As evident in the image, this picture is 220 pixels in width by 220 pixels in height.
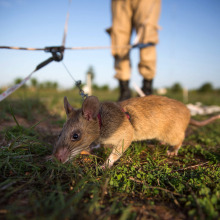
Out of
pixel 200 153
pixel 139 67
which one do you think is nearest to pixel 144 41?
pixel 139 67

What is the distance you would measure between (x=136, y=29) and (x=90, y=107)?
3884 millimetres

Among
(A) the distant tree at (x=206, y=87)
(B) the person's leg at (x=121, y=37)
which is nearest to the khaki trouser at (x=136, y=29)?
(B) the person's leg at (x=121, y=37)

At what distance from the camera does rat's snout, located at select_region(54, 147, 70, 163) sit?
1973mm

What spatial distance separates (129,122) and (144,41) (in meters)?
3.06

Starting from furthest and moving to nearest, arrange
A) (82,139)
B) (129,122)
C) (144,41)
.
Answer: (144,41), (129,122), (82,139)

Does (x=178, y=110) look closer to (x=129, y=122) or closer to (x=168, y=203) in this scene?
(x=129, y=122)

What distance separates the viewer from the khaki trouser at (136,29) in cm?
474

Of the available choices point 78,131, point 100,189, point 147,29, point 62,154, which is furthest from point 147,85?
point 100,189

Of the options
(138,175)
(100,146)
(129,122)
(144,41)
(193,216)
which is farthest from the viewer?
(144,41)

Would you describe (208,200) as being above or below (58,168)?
below

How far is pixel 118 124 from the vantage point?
A: 2.62m

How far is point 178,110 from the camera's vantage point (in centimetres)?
314

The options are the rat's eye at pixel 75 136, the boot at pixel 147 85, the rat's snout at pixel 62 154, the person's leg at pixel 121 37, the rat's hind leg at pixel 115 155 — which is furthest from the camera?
the boot at pixel 147 85

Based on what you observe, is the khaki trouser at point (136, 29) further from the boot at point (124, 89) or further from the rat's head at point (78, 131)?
the rat's head at point (78, 131)
